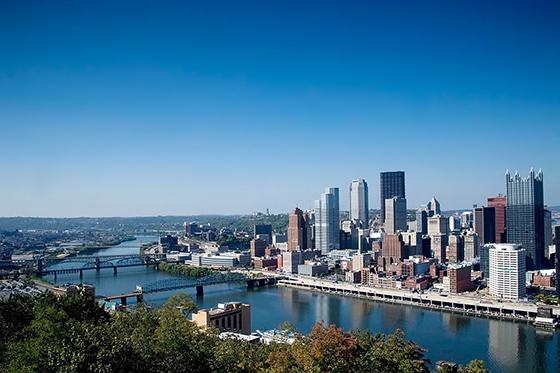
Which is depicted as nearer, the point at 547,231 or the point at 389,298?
the point at 389,298

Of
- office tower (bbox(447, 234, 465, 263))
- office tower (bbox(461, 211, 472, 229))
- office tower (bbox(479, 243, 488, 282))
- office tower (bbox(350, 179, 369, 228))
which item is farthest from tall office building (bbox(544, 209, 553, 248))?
office tower (bbox(350, 179, 369, 228))

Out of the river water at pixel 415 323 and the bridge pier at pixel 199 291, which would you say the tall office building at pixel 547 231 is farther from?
the bridge pier at pixel 199 291

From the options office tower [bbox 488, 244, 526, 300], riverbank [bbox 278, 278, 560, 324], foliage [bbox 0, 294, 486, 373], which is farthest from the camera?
office tower [bbox 488, 244, 526, 300]

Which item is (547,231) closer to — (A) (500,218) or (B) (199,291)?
(A) (500,218)

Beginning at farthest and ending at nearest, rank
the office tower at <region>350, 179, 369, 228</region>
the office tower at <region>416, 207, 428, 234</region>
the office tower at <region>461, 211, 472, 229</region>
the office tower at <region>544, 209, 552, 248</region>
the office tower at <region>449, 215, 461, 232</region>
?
the office tower at <region>350, 179, 369, 228</region> → the office tower at <region>461, 211, 472, 229</region> → the office tower at <region>449, 215, 461, 232</region> → the office tower at <region>416, 207, 428, 234</region> → the office tower at <region>544, 209, 552, 248</region>

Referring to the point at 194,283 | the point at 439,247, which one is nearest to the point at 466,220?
the point at 439,247

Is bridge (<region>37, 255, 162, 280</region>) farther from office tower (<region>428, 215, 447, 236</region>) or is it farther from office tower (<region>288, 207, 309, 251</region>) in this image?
office tower (<region>428, 215, 447, 236</region>)

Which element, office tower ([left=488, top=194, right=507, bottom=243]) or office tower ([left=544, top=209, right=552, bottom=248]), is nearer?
office tower ([left=544, top=209, right=552, bottom=248])
